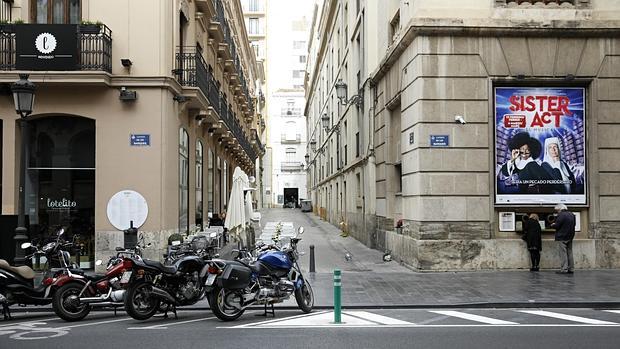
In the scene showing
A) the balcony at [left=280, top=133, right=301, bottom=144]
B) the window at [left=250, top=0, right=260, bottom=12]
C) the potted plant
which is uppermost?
the window at [left=250, top=0, right=260, bottom=12]

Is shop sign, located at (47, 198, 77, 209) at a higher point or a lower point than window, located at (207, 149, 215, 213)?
lower

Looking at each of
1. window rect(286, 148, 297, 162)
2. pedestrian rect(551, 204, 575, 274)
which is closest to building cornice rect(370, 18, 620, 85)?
pedestrian rect(551, 204, 575, 274)

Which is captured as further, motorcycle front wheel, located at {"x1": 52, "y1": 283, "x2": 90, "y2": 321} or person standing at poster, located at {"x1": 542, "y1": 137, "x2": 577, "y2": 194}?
person standing at poster, located at {"x1": 542, "y1": 137, "x2": 577, "y2": 194}

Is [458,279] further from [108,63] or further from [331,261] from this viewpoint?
[108,63]

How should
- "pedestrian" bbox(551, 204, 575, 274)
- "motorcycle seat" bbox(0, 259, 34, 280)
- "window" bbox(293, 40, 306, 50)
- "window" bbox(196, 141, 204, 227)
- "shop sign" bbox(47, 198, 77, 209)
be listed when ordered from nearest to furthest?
1. "motorcycle seat" bbox(0, 259, 34, 280)
2. "pedestrian" bbox(551, 204, 575, 274)
3. "shop sign" bbox(47, 198, 77, 209)
4. "window" bbox(196, 141, 204, 227)
5. "window" bbox(293, 40, 306, 50)

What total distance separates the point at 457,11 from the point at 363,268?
690 cm

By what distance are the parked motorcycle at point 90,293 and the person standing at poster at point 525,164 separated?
9395mm

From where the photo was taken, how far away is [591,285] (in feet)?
40.7

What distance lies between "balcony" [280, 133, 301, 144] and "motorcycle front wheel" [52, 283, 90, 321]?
7421cm

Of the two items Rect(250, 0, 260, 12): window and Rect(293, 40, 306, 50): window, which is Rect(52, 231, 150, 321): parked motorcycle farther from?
Rect(293, 40, 306, 50): window

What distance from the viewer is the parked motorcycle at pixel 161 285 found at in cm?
943

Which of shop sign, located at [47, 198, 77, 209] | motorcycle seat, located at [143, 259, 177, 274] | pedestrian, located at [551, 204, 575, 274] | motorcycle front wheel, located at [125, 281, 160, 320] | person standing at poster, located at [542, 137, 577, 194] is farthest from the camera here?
shop sign, located at [47, 198, 77, 209]

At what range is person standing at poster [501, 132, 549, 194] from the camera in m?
15.1

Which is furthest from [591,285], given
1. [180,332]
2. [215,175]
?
[215,175]
